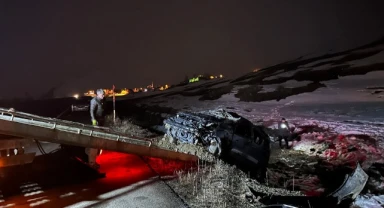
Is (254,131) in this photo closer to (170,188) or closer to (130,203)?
(170,188)

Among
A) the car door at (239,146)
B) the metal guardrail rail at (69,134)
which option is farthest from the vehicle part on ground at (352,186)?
the metal guardrail rail at (69,134)

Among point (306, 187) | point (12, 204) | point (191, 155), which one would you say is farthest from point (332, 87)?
point (12, 204)

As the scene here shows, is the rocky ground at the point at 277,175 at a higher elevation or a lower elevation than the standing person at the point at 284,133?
lower

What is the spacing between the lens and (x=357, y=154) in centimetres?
1463

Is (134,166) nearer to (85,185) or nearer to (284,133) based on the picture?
(85,185)

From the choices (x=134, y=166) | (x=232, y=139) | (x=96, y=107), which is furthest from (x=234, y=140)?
(x=96, y=107)

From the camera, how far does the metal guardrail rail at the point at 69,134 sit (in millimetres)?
6559

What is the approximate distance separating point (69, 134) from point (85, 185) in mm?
1641

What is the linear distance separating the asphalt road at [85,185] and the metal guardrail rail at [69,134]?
858mm

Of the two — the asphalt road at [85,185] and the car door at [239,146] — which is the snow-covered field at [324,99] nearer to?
the car door at [239,146]

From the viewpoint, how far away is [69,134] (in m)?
7.62

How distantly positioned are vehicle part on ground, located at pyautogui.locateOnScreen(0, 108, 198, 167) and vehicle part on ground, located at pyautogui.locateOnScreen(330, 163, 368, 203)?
534cm

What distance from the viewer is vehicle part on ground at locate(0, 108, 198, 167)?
21.5ft

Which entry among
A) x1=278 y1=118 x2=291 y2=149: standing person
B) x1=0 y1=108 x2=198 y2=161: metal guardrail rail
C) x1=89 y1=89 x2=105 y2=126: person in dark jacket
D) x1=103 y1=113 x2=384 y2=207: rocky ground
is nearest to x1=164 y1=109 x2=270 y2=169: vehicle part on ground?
x1=103 y1=113 x2=384 y2=207: rocky ground
